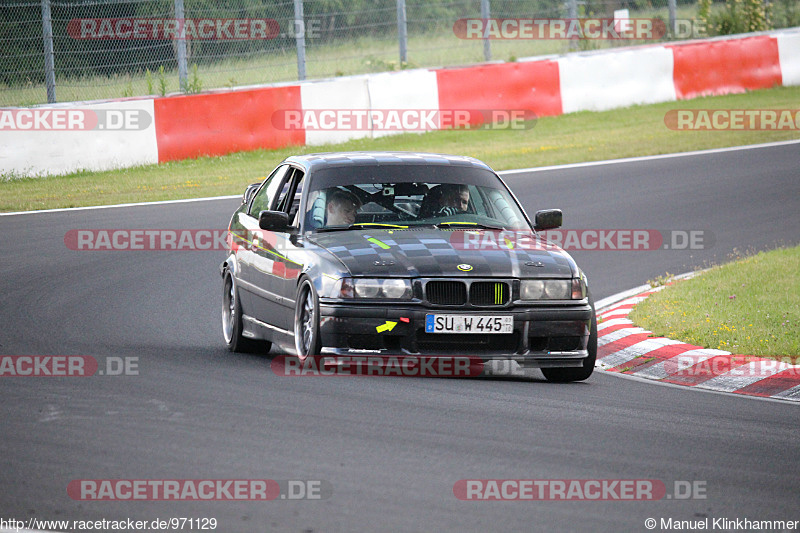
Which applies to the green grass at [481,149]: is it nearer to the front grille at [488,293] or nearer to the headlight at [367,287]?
the headlight at [367,287]

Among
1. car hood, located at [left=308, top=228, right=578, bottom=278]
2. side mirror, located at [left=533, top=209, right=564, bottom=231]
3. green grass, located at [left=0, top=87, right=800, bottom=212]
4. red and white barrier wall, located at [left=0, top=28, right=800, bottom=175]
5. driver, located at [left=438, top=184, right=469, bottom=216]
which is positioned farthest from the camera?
red and white barrier wall, located at [left=0, top=28, right=800, bottom=175]

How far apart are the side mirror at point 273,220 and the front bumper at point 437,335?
1104 mm

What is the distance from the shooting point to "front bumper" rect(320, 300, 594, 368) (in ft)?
24.8

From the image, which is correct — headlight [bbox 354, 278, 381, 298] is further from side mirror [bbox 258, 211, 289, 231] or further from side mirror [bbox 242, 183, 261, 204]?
side mirror [bbox 242, 183, 261, 204]

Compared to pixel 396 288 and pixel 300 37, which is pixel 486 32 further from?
pixel 396 288

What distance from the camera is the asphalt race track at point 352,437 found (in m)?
4.85

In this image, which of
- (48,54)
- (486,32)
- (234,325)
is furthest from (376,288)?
(486,32)

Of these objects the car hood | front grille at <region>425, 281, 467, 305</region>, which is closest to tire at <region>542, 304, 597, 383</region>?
the car hood

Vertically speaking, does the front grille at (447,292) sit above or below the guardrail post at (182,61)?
below

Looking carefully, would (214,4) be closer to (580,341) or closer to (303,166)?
(303,166)

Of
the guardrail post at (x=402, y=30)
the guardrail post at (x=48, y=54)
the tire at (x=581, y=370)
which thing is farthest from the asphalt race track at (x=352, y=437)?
the guardrail post at (x=402, y=30)

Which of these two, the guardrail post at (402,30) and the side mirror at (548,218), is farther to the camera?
the guardrail post at (402,30)

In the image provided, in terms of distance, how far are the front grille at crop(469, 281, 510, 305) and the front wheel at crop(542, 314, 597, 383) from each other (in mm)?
685

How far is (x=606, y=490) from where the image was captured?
17.0 feet
